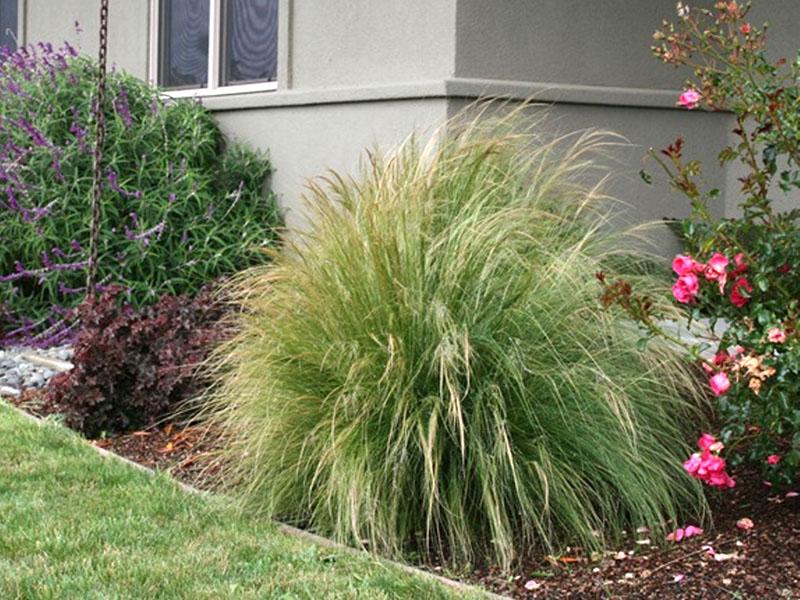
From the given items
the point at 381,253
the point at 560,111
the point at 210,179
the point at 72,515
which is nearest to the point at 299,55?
the point at 210,179

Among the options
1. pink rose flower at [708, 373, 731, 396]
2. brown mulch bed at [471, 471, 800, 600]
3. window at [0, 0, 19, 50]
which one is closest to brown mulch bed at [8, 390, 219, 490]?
brown mulch bed at [471, 471, 800, 600]

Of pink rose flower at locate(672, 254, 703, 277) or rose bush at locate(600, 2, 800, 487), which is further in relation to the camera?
pink rose flower at locate(672, 254, 703, 277)

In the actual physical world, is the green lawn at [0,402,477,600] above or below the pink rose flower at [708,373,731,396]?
below

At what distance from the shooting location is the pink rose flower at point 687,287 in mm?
4270

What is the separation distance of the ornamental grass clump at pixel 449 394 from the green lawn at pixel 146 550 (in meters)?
0.25

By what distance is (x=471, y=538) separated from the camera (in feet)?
14.7

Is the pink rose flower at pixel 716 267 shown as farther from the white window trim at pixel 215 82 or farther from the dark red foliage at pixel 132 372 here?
the white window trim at pixel 215 82

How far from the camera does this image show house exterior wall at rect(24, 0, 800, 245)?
7.68m

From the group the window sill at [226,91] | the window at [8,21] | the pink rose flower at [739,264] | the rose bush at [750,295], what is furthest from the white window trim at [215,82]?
the pink rose flower at [739,264]

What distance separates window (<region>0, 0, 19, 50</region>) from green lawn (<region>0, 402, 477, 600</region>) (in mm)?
10437

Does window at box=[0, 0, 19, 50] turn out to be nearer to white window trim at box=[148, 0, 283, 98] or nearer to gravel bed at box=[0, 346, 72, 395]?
white window trim at box=[148, 0, 283, 98]

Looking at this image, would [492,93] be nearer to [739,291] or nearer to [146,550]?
[739,291]

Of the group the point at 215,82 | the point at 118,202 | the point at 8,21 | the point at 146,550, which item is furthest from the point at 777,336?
the point at 8,21

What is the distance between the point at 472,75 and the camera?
766 centimetres
